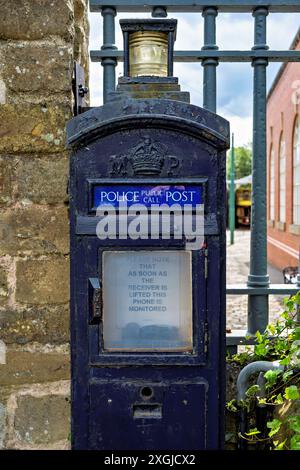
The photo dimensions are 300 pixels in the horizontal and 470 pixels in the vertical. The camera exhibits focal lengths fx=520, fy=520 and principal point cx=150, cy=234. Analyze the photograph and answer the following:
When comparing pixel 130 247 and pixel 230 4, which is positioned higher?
pixel 230 4

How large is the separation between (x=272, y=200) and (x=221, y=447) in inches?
637

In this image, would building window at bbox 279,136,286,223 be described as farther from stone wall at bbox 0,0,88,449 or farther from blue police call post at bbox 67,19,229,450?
blue police call post at bbox 67,19,229,450

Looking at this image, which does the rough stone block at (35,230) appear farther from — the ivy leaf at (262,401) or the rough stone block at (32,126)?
the ivy leaf at (262,401)

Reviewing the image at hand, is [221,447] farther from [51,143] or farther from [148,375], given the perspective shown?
[51,143]

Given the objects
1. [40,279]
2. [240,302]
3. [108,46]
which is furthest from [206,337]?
[240,302]

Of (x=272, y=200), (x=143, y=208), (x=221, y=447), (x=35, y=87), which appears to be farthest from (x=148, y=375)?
(x=272, y=200)

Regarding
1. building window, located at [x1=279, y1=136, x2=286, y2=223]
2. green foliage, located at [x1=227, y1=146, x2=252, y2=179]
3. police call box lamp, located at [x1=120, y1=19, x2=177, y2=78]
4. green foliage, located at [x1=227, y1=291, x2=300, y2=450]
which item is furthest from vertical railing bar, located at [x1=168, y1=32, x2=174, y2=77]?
green foliage, located at [x1=227, y1=146, x2=252, y2=179]

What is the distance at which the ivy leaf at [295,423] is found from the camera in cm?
230

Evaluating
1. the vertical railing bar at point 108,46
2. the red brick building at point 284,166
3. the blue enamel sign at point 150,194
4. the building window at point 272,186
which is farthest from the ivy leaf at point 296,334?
the building window at point 272,186

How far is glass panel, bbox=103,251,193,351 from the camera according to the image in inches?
83.7

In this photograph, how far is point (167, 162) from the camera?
82.6 inches

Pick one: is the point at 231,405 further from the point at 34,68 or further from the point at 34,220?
the point at 34,68

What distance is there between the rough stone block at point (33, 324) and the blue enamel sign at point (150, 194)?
765mm

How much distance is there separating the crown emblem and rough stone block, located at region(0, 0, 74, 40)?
87 cm
